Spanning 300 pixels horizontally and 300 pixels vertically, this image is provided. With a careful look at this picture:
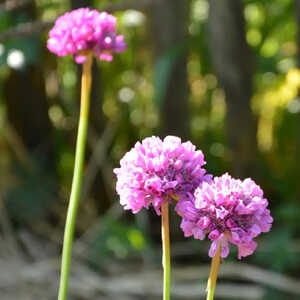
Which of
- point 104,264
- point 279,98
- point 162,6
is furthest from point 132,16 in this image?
point 104,264

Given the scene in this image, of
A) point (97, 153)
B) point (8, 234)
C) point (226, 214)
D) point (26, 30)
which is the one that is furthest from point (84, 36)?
point (8, 234)

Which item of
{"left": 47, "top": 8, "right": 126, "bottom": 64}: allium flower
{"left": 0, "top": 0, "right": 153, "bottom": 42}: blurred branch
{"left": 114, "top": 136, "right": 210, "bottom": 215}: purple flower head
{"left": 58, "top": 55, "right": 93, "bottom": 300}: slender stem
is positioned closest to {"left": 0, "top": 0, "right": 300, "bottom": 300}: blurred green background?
{"left": 0, "top": 0, "right": 153, "bottom": 42}: blurred branch

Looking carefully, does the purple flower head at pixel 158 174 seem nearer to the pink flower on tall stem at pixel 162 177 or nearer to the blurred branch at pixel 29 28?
the pink flower on tall stem at pixel 162 177

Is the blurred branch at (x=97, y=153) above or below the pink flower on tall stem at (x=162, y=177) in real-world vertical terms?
above

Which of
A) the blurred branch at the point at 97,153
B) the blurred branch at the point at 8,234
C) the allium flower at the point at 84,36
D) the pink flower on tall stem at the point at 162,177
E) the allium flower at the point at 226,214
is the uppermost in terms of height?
the blurred branch at the point at 97,153

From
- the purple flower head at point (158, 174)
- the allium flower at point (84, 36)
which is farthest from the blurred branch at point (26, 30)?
the purple flower head at point (158, 174)

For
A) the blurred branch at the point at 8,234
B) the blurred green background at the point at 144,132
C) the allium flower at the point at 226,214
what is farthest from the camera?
the blurred branch at the point at 8,234

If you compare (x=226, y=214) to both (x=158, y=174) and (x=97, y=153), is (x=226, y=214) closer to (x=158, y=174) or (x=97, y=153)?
(x=158, y=174)

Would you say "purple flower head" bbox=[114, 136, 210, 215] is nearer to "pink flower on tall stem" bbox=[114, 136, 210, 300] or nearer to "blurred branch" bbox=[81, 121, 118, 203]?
"pink flower on tall stem" bbox=[114, 136, 210, 300]
